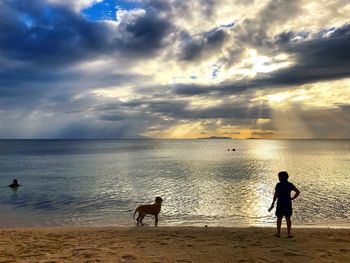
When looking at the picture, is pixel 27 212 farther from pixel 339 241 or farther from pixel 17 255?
pixel 339 241

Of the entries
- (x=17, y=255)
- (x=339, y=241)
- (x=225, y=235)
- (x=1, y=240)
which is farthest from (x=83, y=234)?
(x=339, y=241)

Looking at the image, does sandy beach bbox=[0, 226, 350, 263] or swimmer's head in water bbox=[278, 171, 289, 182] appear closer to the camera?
sandy beach bbox=[0, 226, 350, 263]

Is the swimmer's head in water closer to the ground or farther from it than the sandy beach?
farther from it

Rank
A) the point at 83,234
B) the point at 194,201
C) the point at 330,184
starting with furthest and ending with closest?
1. the point at 330,184
2. the point at 194,201
3. the point at 83,234

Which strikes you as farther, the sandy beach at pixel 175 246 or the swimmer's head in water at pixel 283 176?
the swimmer's head in water at pixel 283 176

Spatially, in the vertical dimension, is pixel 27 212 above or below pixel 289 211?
below

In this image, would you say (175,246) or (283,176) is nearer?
(175,246)

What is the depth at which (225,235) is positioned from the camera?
13781mm

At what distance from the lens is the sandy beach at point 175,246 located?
33.3 feet

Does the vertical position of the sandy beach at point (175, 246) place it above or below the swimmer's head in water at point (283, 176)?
below

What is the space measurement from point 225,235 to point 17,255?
757 centimetres

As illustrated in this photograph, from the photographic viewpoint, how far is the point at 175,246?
458 inches

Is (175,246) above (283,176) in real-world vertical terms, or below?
below

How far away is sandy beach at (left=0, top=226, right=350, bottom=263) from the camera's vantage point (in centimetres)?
1014
